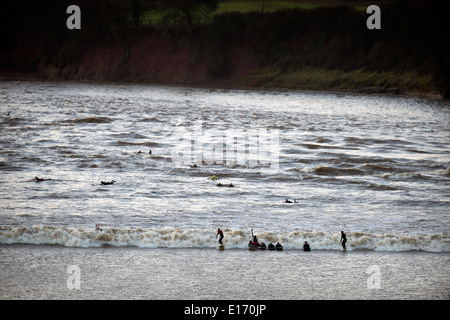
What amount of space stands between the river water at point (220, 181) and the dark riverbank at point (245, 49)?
3907 cm

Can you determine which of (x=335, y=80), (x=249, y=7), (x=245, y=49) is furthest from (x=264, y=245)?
(x=249, y=7)

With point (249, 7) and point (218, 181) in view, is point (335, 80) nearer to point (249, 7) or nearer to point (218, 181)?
point (249, 7)

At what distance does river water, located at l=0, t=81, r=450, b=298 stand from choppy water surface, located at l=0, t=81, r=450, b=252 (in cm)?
6

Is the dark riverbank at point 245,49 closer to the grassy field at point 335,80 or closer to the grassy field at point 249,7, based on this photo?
the grassy field at point 335,80

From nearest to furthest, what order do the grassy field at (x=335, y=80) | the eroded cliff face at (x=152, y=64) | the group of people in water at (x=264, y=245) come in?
the group of people in water at (x=264, y=245), the grassy field at (x=335, y=80), the eroded cliff face at (x=152, y=64)

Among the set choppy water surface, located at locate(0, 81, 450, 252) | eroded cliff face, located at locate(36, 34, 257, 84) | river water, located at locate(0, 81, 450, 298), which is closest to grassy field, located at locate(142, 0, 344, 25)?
eroded cliff face, located at locate(36, 34, 257, 84)

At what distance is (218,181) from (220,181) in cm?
9

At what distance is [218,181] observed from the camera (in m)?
26.3

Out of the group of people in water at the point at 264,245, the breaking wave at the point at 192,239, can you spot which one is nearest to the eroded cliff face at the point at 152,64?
the breaking wave at the point at 192,239

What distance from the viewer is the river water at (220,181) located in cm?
1755

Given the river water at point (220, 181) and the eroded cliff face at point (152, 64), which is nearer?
the river water at point (220, 181)

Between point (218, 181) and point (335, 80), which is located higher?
point (335, 80)
